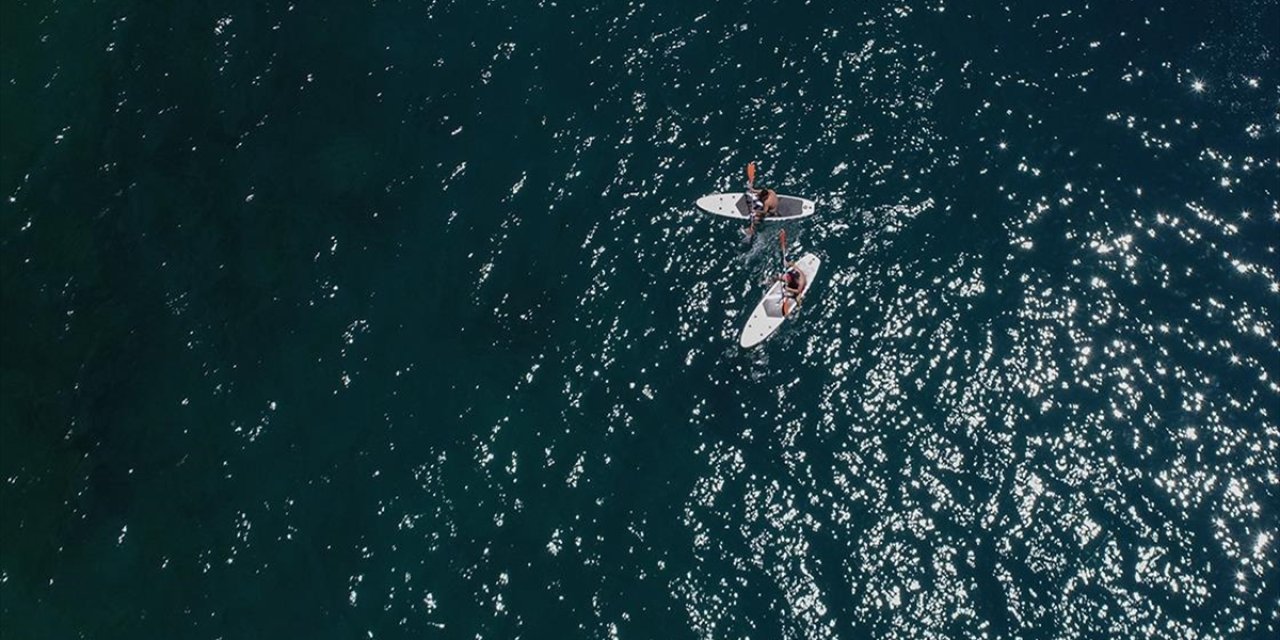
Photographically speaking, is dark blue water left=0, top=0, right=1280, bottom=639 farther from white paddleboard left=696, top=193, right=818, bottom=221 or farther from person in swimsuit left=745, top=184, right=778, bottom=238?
person in swimsuit left=745, top=184, right=778, bottom=238

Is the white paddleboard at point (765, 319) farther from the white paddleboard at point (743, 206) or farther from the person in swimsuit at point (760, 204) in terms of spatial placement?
the white paddleboard at point (743, 206)

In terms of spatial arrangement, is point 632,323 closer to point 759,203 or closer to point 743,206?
point 743,206

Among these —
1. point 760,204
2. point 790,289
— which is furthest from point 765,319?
point 760,204

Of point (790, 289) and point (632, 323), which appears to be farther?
point (632, 323)

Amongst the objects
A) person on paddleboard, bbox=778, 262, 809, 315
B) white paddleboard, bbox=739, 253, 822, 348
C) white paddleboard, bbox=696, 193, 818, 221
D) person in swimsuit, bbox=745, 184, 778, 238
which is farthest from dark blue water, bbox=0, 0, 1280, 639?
person on paddleboard, bbox=778, 262, 809, 315

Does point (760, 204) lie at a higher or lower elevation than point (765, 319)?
higher
